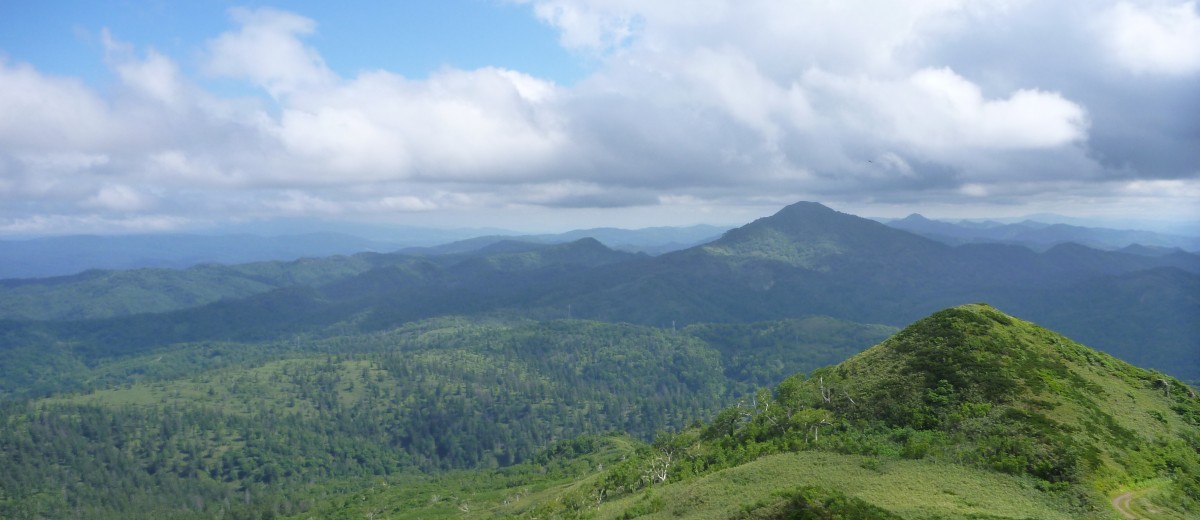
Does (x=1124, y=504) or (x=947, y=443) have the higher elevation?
(x=947, y=443)

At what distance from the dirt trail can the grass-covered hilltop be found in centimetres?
19

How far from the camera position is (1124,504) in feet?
207

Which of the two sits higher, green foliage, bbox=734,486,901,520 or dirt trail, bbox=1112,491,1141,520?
green foliage, bbox=734,486,901,520

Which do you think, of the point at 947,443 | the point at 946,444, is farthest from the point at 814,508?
the point at 947,443

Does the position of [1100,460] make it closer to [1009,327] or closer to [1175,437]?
[1175,437]

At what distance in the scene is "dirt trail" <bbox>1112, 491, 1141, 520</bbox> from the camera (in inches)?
2372

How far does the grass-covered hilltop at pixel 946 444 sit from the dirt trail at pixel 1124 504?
192mm

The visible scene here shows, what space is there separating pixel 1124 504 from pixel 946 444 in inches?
670

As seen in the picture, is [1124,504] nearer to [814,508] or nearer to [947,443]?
[947,443]

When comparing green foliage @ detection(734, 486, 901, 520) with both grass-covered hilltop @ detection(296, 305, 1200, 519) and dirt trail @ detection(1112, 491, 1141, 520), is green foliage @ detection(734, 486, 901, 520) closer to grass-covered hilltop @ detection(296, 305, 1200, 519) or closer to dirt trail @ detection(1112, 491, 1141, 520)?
grass-covered hilltop @ detection(296, 305, 1200, 519)

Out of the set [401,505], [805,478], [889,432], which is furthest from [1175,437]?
[401,505]

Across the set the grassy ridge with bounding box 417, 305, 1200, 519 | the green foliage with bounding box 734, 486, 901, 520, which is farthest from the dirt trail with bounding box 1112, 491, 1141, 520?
the green foliage with bounding box 734, 486, 901, 520

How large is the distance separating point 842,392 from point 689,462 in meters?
25.0

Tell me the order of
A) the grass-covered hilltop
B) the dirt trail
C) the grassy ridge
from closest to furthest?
the dirt trail < the grass-covered hilltop < the grassy ridge
